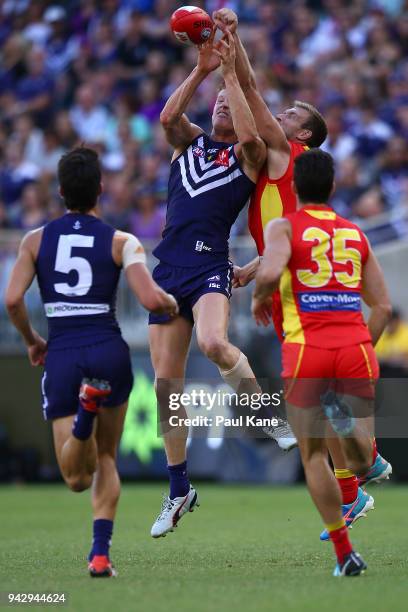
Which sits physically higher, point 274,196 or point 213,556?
point 274,196

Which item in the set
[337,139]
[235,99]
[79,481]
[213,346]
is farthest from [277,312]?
[337,139]

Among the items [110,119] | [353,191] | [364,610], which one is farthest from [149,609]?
[110,119]

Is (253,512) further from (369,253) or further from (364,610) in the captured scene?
(364,610)

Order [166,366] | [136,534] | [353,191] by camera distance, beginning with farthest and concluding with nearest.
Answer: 1. [353,191]
2. [136,534]
3. [166,366]

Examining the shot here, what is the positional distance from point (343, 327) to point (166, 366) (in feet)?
7.14

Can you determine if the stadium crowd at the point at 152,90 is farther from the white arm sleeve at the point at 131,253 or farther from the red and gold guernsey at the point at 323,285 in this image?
the white arm sleeve at the point at 131,253

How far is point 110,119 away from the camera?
2042cm

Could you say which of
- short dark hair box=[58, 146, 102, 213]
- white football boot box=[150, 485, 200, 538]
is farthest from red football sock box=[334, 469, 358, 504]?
short dark hair box=[58, 146, 102, 213]

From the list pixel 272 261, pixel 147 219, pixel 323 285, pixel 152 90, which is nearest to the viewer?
pixel 272 261

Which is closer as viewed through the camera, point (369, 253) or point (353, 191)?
point (369, 253)

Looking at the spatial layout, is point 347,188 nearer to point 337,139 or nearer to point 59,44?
point 337,139

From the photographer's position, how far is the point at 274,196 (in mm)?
8977

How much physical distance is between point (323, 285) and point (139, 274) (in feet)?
3.40

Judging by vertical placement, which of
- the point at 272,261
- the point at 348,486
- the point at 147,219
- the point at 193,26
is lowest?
the point at 348,486
